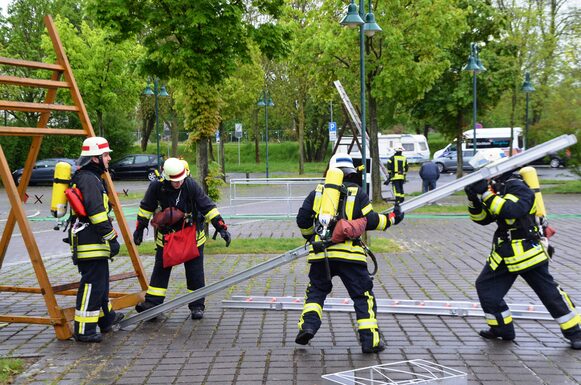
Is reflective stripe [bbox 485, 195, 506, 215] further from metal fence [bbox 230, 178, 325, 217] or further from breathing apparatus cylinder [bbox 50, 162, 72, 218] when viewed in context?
metal fence [bbox 230, 178, 325, 217]

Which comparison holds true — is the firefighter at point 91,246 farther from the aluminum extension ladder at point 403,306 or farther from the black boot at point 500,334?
the black boot at point 500,334

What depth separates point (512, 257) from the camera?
6.23 meters

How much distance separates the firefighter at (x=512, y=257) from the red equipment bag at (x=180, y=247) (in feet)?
9.67

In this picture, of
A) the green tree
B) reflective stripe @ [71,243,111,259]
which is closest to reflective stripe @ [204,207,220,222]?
reflective stripe @ [71,243,111,259]

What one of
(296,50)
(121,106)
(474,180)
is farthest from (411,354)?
(121,106)

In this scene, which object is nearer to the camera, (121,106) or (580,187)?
(580,187)

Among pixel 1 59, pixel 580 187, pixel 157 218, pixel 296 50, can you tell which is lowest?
pixel 580 187

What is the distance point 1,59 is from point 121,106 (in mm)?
25700

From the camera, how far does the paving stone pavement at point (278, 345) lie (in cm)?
553

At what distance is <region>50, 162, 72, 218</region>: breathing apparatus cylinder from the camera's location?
22.2ft

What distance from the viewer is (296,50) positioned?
2091 cm

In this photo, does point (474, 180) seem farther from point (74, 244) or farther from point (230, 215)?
point (230, 215)

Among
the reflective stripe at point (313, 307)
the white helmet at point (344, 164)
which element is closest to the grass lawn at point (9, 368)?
the reflective stripe at point (313, 307)

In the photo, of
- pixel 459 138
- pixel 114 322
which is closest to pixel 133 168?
pixel 459 138
